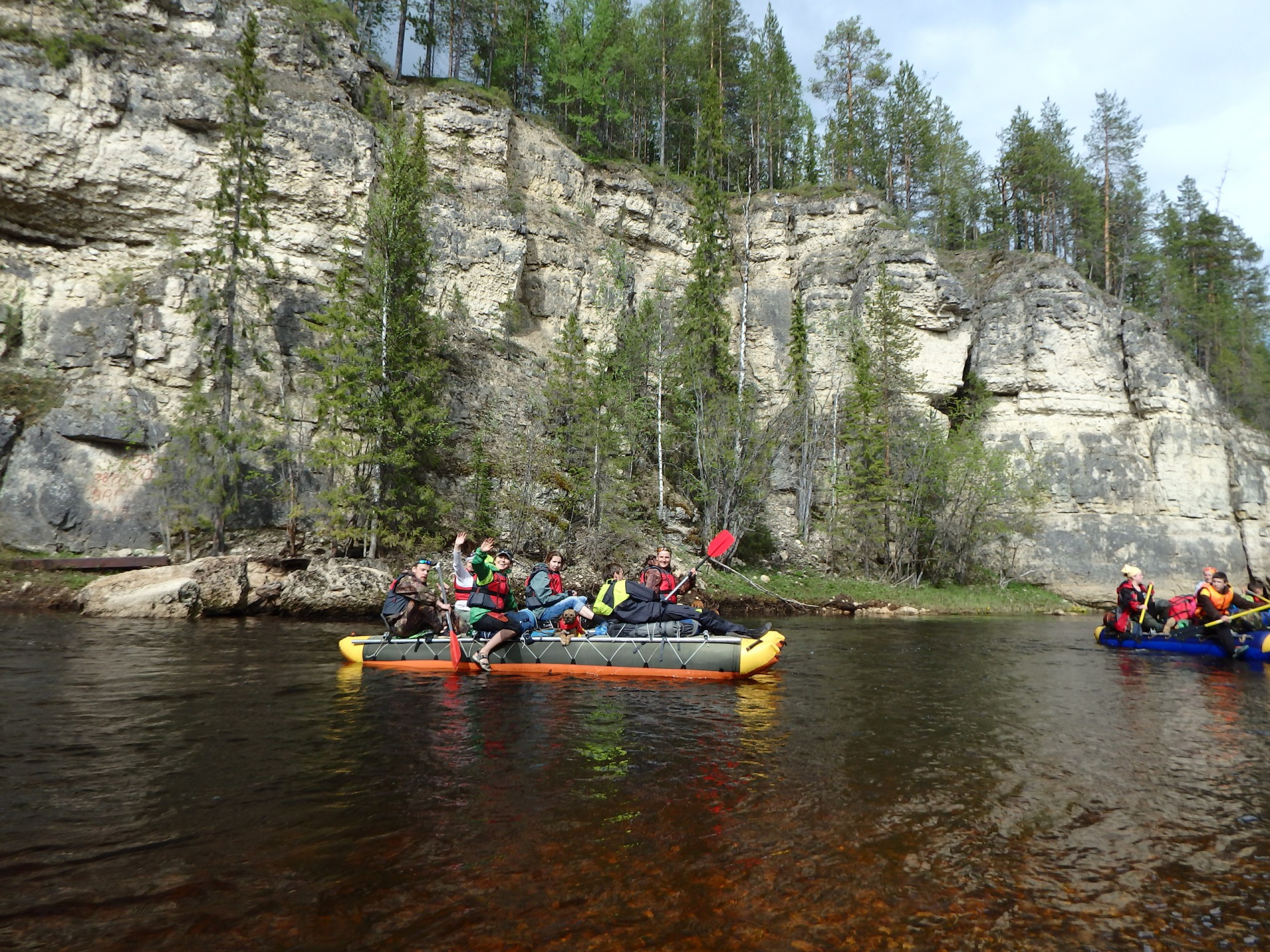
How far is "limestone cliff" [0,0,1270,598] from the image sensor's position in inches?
707

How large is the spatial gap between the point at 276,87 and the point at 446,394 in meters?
11.0

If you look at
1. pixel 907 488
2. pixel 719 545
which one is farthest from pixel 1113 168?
pixel 719 545

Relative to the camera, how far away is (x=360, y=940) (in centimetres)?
294

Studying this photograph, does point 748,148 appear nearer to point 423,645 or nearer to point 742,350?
point 742,350

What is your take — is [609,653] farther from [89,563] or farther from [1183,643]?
[89,563]

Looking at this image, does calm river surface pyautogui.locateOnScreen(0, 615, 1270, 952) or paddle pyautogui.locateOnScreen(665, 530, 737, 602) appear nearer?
calm river surface pyautogui.locateOnScreen(0, 615, 1270, 952)

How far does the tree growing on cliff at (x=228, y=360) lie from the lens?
17.0 m

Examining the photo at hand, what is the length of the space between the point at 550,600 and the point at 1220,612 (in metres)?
11.2

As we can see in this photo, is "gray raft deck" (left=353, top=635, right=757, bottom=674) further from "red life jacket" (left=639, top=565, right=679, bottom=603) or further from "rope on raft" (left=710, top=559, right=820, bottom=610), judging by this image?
"rope on raft" (left=710, top=559, right=820, bottom=610)

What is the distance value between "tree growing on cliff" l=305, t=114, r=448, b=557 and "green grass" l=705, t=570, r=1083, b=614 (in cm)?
874

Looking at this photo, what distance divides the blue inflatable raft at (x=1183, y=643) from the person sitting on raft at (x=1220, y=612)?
0.43 feet

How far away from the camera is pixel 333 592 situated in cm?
1522

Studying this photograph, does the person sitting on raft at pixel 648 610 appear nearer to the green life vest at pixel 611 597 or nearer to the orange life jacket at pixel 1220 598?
the green life vest at pixel 611 597

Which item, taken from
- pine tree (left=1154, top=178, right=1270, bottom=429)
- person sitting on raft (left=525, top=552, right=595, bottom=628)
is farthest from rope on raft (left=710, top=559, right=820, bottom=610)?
pine tree (left=1154, top=178, right=1270, bottom=429)
